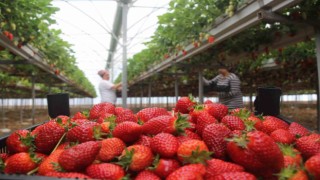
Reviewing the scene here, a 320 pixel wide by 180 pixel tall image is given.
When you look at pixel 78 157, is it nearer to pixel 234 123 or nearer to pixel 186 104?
pixel 234 123

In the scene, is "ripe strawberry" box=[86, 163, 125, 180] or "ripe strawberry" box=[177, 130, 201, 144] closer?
"ripe strawberry" box=[86, 163, 125, 180]

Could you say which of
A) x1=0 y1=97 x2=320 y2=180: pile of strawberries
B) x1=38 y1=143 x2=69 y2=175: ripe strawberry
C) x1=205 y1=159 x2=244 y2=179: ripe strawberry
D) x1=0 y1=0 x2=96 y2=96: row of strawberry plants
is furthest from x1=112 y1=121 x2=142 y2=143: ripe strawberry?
x1=0 y1=0 x2=96 y2=96: row of strawberry plants

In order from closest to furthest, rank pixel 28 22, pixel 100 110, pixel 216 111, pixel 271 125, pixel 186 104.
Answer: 1. pixel 271 125
2. pixel 216 111
3. pixel 186 104
4. pixel 100 110
5. pixel 28 22

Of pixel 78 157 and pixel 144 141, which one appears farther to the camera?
pixel 144 141

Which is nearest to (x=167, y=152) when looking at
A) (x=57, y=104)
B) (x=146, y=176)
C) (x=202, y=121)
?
(x=146, y=176)

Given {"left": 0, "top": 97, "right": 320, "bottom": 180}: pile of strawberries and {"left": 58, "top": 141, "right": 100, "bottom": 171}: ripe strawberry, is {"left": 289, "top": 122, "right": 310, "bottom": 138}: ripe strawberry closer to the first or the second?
{"left": 0, "top": 97, "right": 320, "bottom": 180}: pile of strawberries

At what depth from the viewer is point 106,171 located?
3.73ft

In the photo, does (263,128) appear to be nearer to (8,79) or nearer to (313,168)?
(313,168)

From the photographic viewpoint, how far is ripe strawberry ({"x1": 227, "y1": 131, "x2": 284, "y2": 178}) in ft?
3.66

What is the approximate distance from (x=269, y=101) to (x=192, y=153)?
3.77 feet

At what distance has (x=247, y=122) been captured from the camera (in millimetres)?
1504

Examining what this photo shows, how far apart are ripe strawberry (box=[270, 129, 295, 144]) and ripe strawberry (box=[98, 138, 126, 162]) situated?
26.5 inches

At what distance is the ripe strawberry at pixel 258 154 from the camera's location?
3.66 feet

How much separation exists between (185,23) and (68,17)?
11464 mm
